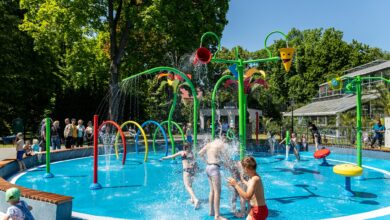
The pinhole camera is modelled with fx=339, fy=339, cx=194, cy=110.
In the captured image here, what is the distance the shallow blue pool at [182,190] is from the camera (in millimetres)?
7578

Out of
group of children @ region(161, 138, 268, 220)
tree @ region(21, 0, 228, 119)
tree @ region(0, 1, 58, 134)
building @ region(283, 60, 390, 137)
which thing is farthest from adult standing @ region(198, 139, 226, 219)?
tree @ region(0, 1, 58, 134)

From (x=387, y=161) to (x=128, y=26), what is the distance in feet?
59.5

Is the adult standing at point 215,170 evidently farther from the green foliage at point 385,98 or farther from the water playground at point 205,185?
the green foliage at point 385,98

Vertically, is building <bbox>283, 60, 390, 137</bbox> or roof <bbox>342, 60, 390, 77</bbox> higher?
roof <bbox>342, 60, 390, 77</bbox>

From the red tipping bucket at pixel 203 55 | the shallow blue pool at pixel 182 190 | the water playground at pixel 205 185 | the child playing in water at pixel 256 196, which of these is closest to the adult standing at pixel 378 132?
the water playground at pixel 205 185

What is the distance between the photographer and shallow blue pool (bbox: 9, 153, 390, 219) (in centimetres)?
758

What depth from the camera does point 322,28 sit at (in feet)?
204

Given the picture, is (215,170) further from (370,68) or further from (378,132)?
(370,68)

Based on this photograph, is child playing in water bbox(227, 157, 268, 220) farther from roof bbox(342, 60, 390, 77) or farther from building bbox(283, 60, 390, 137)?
roof bbox(342, 60, 390, 77)

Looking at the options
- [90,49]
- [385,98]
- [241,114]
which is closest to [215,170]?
[241,114]

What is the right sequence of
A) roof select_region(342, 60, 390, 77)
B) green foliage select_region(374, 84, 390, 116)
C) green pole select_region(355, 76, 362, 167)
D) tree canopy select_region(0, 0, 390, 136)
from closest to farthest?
green pole select_region(355, 76, 362, 167)
green foliage select_region(374, 84, 390, 116)
tree canopy select_region(0, 0, 390, 136)
roof select_region(342, 60, 390, 77)

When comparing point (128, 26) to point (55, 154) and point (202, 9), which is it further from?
point (55, 154)

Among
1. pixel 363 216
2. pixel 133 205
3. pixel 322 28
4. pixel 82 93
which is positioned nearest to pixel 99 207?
pixel 133 205

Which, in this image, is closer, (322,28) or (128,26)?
(128,26)
